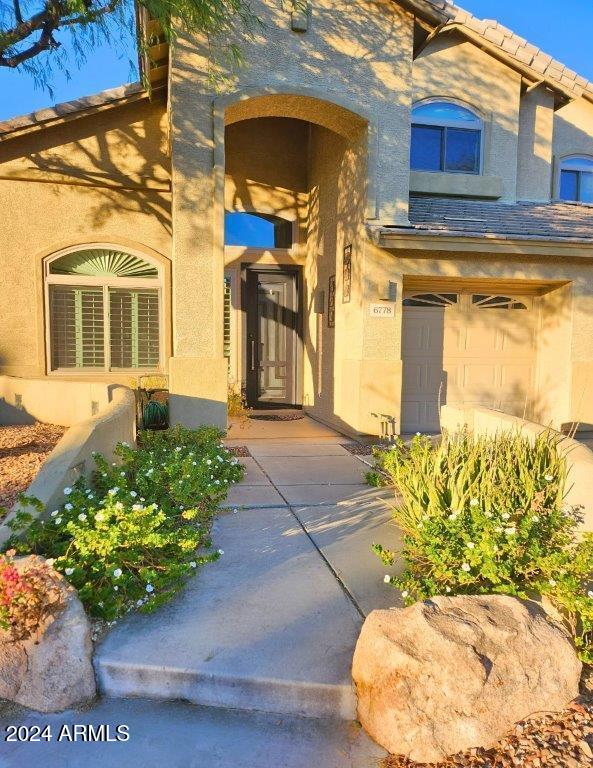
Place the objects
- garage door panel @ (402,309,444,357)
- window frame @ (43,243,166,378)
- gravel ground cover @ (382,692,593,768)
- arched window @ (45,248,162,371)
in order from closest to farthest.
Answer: gravel ground cover @ (382,692,593,768) → garage door panel @ (402,309,444,357) → window frame @ (43,243,166,378) → arched window @ (45,248,162,371)

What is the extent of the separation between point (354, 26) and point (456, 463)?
Result: 653 cm

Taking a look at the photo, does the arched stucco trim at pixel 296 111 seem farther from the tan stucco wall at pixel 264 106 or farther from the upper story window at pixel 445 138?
the upper story window at pixel 445 138

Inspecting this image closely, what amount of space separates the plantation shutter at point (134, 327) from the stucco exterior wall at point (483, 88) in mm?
5794

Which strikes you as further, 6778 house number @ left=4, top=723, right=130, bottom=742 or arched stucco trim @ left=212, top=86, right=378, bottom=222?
arched stucco trim @ left=212, top=86, right=378, bottom=222

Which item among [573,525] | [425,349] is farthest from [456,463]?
[425,349]

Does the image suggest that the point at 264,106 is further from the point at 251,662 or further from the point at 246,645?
the point at 251,662

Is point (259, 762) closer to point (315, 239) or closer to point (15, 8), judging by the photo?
point (15, 8)

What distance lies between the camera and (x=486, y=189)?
31.4ft

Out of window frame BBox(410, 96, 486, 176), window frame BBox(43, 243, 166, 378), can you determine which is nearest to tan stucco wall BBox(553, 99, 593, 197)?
window frame BBox(410, 96, 486, 176)

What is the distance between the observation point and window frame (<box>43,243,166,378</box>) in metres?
9.27

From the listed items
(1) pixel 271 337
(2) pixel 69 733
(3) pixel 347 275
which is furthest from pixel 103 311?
(2) pixel 69 733

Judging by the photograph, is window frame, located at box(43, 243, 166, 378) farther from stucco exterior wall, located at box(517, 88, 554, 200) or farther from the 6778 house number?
the 6778 house number

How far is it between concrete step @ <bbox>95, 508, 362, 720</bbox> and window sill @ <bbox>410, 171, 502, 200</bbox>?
7410 mm

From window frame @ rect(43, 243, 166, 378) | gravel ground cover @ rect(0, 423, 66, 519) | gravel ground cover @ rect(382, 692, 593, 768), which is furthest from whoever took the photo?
window frame @ rect(43, 243, 166, 378)
